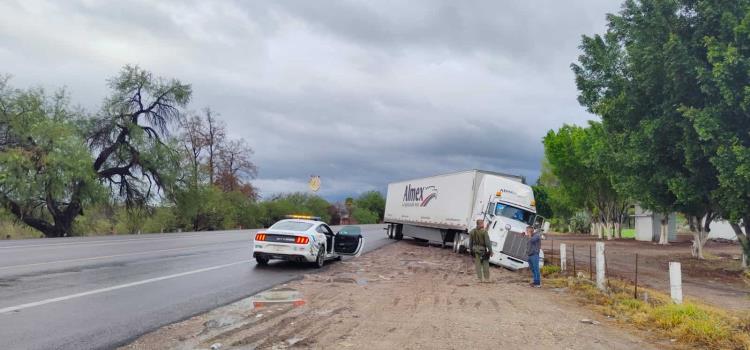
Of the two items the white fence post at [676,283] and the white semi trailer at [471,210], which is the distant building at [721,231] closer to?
the white semi trailer at [471,210]

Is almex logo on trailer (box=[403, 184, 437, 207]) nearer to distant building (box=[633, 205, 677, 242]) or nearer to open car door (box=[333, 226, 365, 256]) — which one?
open car door (box=[333, 226, 365, 256])

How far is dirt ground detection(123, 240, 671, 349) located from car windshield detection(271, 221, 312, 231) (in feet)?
10.2

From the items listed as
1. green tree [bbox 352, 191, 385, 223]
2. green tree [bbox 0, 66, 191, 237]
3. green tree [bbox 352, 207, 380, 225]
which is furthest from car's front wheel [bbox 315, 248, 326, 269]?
green tree [bbox 352, 191, 385, 223]

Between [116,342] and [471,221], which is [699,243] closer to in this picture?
[471,221]

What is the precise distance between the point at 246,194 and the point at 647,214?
42.6m

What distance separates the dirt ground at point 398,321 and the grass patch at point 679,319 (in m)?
0.37

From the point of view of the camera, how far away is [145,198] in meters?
45.5

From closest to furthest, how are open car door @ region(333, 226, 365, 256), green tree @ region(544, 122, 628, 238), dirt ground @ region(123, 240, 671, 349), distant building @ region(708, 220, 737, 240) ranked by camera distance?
dirt ground @ region(123, 240, 671, 349), open car door @ region(333, 226, 365, 256), green tree @ region(544, 122, 628, 238), distant building @ region(708, 220, 737, 240)

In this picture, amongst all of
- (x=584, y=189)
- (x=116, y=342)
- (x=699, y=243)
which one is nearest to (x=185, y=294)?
(x=116, y=342)

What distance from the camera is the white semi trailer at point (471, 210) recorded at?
20875mm

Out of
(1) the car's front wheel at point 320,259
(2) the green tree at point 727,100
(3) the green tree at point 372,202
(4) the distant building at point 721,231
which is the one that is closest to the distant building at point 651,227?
(4) the distant building at point 721,231

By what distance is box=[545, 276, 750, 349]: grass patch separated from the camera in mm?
8383

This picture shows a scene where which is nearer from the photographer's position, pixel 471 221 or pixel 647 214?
pixel 471 221

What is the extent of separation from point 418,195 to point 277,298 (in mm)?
23623
